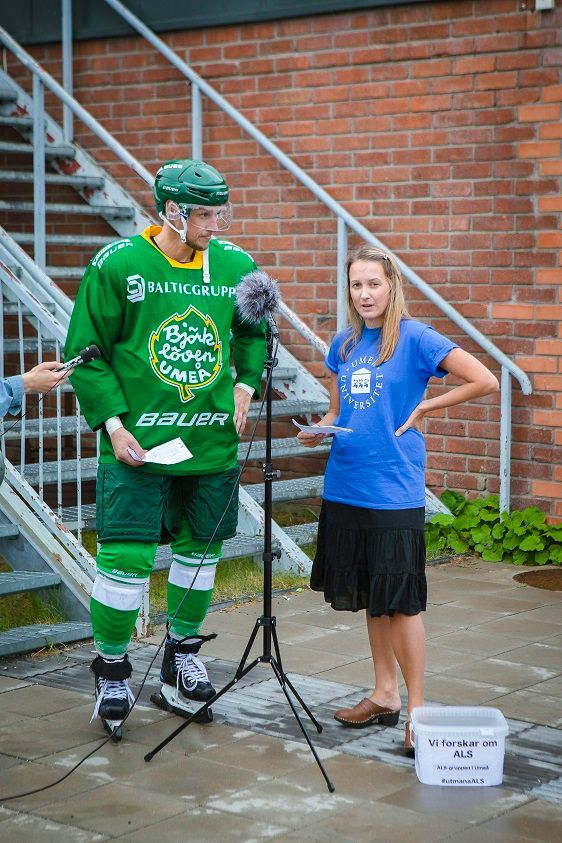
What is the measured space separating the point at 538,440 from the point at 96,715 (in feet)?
12.3

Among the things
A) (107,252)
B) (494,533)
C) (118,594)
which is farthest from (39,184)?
(118,594)

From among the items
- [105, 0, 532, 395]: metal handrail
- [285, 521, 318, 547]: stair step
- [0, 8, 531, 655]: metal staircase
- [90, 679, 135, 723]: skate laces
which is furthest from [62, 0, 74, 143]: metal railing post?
[90, 679, 135, 723]: skate laces

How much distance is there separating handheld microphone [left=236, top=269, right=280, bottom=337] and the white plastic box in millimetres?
1437

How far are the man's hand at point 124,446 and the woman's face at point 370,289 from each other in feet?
2.92

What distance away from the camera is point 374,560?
14.2 ft

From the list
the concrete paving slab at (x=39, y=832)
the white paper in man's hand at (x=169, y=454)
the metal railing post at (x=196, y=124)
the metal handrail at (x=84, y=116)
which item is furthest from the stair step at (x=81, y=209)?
the concrete paving slab at (x=39, y=832)

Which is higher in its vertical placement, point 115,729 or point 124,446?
point 124,446

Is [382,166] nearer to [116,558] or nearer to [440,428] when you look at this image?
[440,428]

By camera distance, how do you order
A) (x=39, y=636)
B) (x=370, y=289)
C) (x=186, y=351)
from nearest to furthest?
(x=370, y=289) < (x=186, y=351) < (x=39, y=636)

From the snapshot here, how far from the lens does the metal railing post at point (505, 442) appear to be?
24.4 feet

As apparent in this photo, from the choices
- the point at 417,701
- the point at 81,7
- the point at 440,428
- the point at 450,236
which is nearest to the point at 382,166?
the point at 450,236

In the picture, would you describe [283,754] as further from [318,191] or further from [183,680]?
[318,191]

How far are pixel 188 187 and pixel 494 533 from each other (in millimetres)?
3752

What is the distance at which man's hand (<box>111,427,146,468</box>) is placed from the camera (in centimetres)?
436
